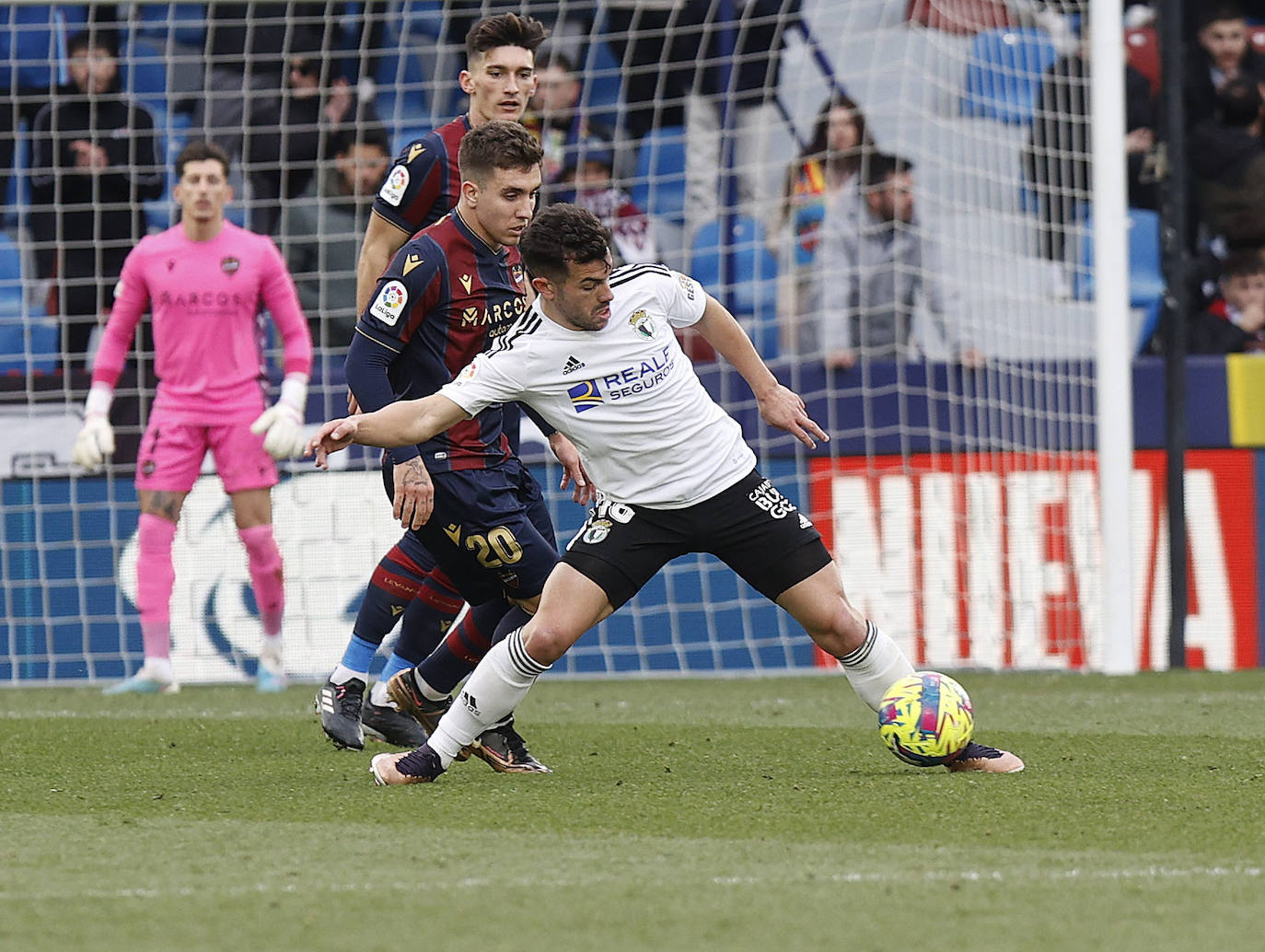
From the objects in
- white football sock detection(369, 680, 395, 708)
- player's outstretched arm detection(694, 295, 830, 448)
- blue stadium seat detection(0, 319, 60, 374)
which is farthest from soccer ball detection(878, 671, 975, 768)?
blue stadium seat detection(0, 319, 60, 374)

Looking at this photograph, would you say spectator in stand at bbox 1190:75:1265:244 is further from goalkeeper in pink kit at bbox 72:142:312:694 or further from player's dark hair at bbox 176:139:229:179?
player's dark hair at bbox 176:139:229:179

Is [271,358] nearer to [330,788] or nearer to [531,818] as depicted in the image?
[330,788]

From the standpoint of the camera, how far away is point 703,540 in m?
5.14

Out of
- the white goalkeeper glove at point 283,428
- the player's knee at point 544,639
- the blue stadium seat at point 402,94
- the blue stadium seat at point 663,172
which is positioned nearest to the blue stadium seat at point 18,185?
the blue stadium seat at point 402,94

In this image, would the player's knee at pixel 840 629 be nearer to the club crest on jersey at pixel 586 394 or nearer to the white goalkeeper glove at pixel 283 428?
the club crest on jersey at pixel 586 394

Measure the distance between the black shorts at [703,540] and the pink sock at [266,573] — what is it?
3.45 m

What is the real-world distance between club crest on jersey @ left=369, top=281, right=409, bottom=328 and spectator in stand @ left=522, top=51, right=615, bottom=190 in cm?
525

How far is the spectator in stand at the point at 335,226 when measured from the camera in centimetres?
1043

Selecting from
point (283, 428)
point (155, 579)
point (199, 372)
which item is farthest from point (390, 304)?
point (155, 579)

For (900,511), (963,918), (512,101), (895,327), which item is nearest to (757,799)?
(963,918)

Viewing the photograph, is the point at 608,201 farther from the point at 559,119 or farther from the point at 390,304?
the point at 390,304

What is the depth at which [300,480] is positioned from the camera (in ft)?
31.3

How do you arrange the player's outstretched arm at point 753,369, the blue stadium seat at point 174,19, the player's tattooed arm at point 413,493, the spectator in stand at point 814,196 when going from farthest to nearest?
the blue stadium seat at point 174,19
the spectator in stand at point 814,196
the player's tattooed arm at point 413,493
the player's outstretched arm at point 753,369

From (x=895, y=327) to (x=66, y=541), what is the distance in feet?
13.9
